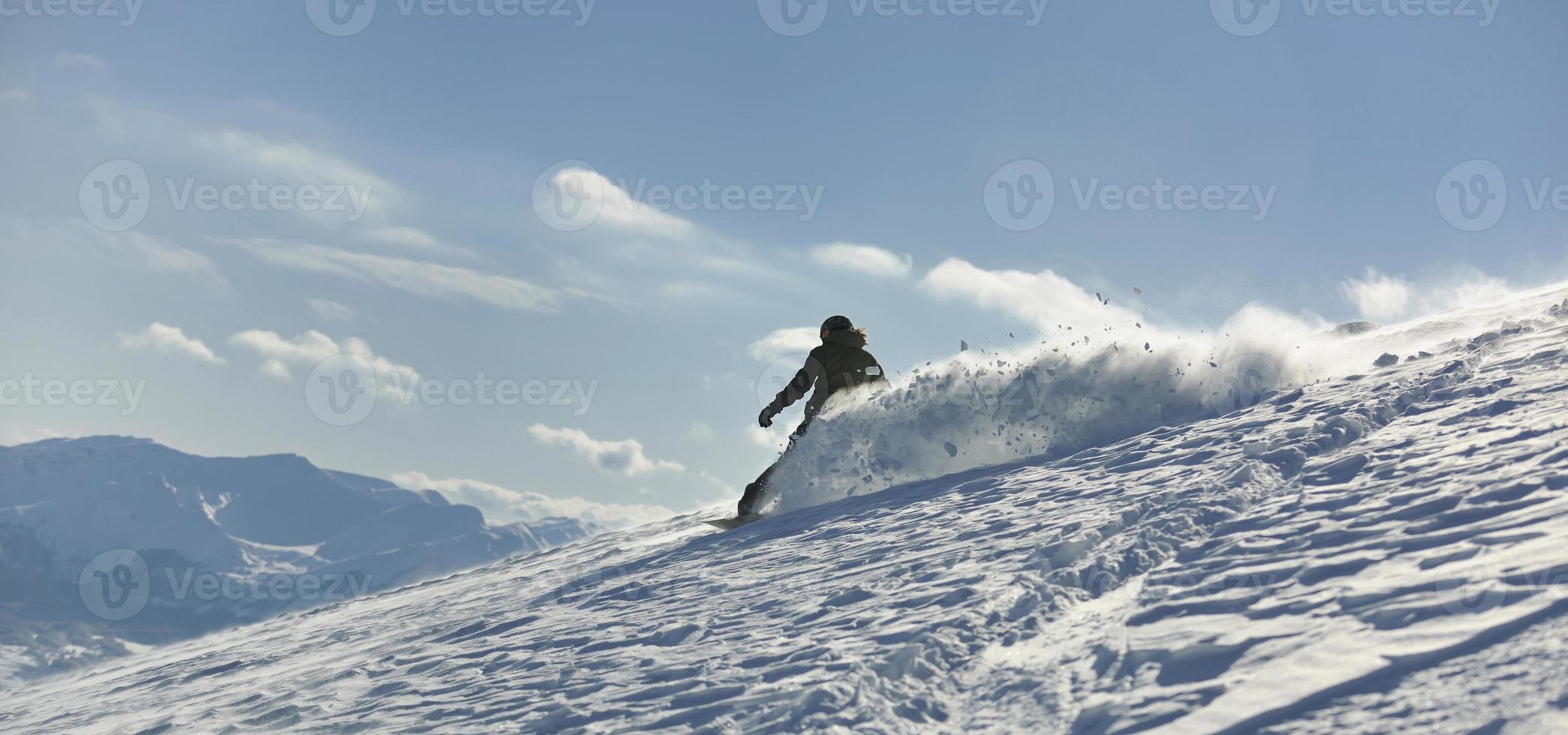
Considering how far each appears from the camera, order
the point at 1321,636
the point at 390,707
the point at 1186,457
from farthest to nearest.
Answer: the point at 1186,457 < the point at 390,707 < the point at 1321,636

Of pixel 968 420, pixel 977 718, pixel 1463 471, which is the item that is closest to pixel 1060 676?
pixel 977 718

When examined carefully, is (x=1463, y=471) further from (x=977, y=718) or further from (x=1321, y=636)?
(x=977, y=718)

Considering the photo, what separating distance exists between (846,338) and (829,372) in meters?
0.53

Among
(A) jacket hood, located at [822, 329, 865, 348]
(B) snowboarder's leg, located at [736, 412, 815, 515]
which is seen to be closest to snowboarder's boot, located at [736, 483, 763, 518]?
(B) snowboarder's leg, located at [736, 412, 815, 515]

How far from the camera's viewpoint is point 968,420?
11.6 meters

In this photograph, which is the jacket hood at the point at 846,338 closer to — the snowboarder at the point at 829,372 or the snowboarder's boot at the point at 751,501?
the snowboarder at the point at 829,372

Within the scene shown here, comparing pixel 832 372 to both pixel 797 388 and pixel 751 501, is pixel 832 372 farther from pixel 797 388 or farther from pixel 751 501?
pixel 751 501

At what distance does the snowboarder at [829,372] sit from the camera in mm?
12484

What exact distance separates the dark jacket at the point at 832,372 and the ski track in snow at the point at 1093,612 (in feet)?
7.31

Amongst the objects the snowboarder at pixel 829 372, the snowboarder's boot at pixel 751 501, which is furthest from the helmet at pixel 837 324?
the snowboarder's boot at pixel 751 501

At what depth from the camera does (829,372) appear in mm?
12562

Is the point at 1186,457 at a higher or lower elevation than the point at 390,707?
higher

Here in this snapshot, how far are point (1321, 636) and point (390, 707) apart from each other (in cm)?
582

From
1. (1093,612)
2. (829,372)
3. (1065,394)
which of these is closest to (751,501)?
(829,372)
